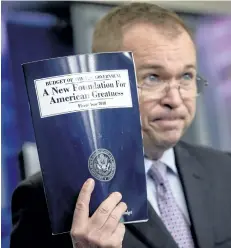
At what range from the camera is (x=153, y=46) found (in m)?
0.67

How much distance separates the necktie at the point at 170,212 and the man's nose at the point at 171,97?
4.2 inches

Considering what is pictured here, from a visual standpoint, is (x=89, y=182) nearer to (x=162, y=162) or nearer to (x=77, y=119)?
(x=77, y=119)

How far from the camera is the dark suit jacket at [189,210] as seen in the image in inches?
26.3

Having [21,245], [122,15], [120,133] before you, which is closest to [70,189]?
[120,133]

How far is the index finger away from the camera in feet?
1.74

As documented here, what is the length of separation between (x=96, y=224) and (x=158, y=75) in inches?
9.7

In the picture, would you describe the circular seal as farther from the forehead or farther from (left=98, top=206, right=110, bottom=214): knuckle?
the forehead

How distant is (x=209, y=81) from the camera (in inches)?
30.8

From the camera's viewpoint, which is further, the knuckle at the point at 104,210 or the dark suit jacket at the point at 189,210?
the dark suit jacket at the point at 189,210

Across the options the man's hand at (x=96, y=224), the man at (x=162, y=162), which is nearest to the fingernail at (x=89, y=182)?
the man's hand at (x=96, y=224)

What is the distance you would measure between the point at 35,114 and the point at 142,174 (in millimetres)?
147

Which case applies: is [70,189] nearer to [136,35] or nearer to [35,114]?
[35,114]

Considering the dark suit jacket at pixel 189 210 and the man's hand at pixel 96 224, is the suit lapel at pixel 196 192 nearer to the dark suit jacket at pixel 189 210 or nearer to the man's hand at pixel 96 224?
the dark suit jacket at pixel 189 210

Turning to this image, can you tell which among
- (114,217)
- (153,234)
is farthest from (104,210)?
(153,234)
